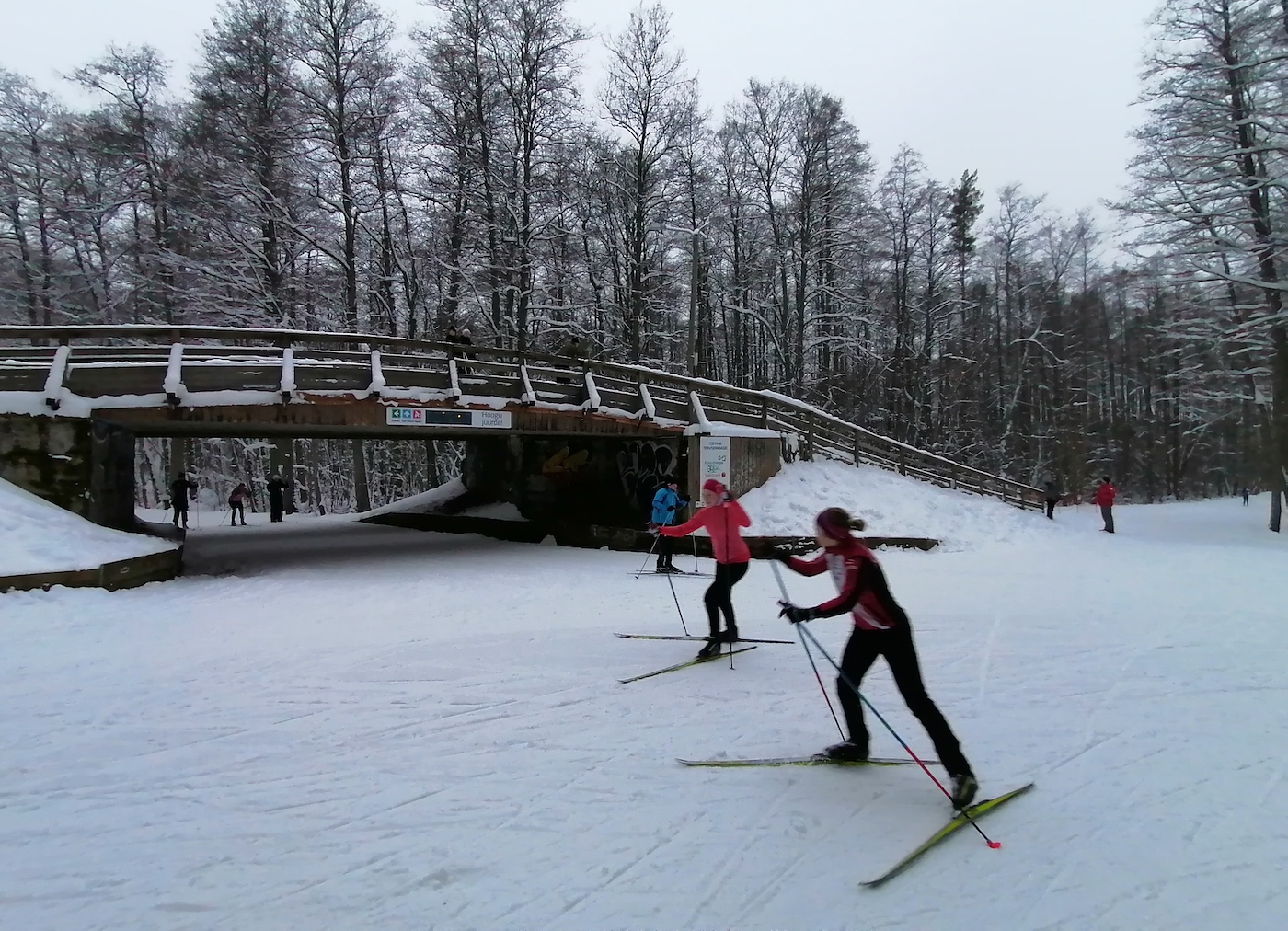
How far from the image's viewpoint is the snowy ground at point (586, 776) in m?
3.16

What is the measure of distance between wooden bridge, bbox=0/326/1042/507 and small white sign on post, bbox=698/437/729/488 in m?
0.25

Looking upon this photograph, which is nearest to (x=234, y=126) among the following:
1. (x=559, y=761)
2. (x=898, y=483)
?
(x=898, y=483)

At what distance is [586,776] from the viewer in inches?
173

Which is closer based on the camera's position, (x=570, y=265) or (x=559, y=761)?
(x=559, y=761)

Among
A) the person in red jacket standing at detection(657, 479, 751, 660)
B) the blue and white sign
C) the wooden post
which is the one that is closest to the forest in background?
the wooden post

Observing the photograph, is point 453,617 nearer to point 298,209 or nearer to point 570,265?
point 298,209

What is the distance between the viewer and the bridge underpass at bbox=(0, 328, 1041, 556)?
420 inches

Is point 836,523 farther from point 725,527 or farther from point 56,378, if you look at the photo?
point 56,378

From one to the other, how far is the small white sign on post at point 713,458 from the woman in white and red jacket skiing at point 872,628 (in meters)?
10.8

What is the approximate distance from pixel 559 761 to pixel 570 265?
81.4 feet

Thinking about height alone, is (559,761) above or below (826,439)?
below

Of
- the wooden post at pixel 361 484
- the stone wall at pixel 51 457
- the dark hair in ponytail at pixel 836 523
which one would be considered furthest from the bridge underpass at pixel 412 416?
the dark hair in ponytail at pixel 836 523

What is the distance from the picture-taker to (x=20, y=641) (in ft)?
23.6

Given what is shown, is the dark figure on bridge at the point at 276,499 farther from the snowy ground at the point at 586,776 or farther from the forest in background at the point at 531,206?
the snowy ground at the point at 586,776
